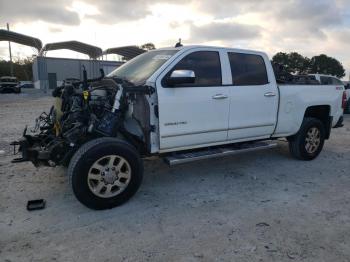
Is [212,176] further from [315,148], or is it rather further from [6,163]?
[6,163]

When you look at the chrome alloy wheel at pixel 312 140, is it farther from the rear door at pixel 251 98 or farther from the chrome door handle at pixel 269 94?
the chrome door handle at pixel 269 94

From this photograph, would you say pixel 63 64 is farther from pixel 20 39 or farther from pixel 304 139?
pixel 304 139

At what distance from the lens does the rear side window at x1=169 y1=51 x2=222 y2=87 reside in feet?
14.0

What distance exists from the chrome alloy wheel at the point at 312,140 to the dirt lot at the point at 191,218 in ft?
1.92

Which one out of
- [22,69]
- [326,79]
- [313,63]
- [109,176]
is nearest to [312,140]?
[109,176]

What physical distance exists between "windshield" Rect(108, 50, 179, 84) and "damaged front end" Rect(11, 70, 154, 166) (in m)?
0.24

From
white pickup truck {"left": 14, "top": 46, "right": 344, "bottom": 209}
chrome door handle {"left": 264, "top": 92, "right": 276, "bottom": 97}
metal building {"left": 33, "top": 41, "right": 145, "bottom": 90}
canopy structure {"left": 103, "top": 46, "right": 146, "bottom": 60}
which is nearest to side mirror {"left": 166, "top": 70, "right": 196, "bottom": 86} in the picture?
white pickup truck {"left": 14, "top": 46, "right": 344, "bottom": 209}

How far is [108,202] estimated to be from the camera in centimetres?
361

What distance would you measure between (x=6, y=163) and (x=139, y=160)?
294cm

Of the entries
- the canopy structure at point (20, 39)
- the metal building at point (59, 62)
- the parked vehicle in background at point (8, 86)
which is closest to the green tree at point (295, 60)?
the metal building at point (59, 62)

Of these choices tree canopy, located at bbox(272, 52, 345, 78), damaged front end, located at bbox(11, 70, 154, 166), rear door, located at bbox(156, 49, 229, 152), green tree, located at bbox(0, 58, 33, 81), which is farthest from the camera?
green tree, located at bbox(0, 58, 33, 81)

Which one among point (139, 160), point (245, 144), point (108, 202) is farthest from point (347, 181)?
point (108, 202)

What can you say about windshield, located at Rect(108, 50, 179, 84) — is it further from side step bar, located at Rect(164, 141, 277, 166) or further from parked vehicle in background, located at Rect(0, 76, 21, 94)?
parked vehicle in background, located at Rect(0, 76, 21, 94)

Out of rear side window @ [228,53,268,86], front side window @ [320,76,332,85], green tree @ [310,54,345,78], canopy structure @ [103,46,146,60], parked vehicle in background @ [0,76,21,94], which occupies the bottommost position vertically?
parked vehicle in background @ [0,76,21,94]
